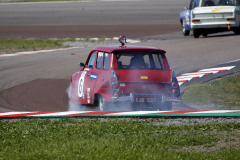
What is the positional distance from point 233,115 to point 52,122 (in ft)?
10.8

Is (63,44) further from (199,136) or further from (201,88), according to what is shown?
(199,136)

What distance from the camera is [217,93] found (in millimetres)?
13812

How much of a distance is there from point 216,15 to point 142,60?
12.8 metres

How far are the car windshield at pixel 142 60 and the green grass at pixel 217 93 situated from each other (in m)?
2.28

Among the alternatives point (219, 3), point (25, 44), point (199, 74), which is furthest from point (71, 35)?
point (199, 74)

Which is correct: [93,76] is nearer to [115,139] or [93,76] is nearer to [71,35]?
[115,139]

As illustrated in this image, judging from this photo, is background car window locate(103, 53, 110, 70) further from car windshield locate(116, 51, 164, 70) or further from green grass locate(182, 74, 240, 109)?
green grass locate(182, 74, 240, 109)

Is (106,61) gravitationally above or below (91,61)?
above

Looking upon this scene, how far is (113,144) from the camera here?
24.9ft

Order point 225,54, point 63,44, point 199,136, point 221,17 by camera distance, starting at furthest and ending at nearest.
→ point 63,44 → point 221,17 → point 225,54 → point 199,136

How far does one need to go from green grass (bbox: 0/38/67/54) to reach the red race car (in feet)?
42.8

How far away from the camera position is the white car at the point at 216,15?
22859 millimetres

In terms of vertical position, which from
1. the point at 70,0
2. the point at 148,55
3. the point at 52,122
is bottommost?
the point at 70,0

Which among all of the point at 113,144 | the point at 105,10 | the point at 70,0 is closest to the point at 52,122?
the point at 113,144
